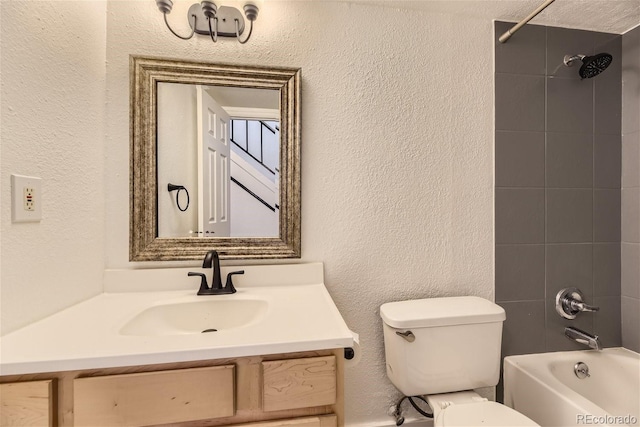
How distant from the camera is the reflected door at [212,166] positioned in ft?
4.04

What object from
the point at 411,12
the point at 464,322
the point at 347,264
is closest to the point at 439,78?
the point at 411,12

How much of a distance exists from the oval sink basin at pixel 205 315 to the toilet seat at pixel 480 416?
73cm

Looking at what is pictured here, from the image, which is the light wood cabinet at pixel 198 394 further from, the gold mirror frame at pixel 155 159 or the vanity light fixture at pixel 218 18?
the vanity light fixture at pixel 218 18

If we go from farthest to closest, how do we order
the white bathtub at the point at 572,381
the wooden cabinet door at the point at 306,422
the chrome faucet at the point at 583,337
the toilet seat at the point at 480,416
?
1. the chrome faucet at the point at 583,337
2. the white bathtub at the point at 572,381
3. the toilet seat at the point at 480,416
4. the wooden cabinet door at the point at 306,422

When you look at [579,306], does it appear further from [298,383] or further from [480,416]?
[298,383]

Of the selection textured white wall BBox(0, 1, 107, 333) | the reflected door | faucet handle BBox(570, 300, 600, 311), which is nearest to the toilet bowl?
faucet handle BBox(570, 300, 600, 311)

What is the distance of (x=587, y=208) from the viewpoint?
58.2 inches

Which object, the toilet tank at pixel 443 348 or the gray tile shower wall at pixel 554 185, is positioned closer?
the toilet tank at pixel 443 348

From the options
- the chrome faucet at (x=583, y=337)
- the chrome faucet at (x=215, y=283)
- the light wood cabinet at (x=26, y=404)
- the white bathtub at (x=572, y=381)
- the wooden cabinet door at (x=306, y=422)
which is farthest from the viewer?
the chrome faucet at (x=583, y=337)

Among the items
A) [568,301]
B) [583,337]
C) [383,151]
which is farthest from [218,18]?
[583,337]

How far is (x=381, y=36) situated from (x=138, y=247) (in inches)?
52.9

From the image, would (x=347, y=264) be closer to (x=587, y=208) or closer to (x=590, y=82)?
(x=587, y=208)

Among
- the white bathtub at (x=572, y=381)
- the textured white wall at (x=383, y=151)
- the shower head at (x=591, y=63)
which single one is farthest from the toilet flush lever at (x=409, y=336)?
the shower head at (x=591, y=63)

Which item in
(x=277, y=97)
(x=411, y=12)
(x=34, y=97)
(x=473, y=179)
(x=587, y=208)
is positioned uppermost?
(x=411, y=12)
